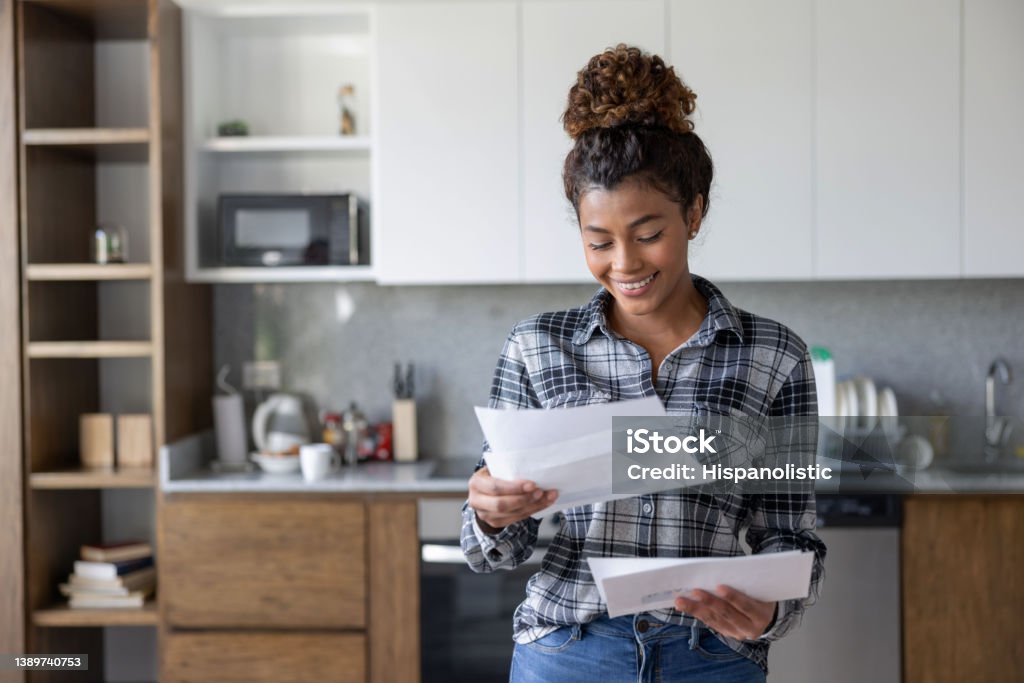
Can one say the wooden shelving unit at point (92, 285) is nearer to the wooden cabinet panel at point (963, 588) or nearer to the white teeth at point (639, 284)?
the white teeth at point (639, 284)

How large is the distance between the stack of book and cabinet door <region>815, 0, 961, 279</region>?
7.70 feet

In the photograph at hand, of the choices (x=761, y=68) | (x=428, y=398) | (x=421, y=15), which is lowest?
(x=428, y=398)

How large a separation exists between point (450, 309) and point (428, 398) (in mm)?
325

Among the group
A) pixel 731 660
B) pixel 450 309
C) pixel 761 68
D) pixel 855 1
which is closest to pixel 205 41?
pixel 450 309

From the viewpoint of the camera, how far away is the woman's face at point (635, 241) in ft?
3.93

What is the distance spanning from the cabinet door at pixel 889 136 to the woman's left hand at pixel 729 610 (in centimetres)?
198

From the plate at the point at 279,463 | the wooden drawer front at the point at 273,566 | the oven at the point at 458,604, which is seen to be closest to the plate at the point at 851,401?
the oven at the point at 458,604

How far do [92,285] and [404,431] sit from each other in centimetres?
121

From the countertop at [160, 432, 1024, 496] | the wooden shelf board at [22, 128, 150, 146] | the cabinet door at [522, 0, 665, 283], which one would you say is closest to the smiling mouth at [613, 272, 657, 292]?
the countertop at [160, 432, 1024, 496]

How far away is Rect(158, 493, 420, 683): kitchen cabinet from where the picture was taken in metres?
2.75

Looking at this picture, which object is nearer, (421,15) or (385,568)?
(385,568)

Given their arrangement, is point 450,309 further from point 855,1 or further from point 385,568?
point 855,1

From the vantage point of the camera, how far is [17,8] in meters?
2.84

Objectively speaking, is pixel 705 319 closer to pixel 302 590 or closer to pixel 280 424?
pixel 302 590
